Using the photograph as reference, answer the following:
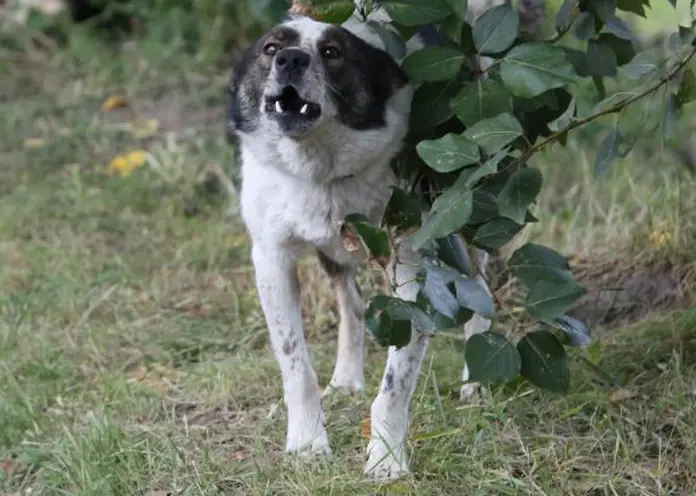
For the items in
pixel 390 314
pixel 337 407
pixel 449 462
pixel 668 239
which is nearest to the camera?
pixel 390 314

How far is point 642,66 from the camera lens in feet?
10.8

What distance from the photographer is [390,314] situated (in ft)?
11.0

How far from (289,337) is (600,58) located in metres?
1.20

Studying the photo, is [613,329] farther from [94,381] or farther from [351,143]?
[94,381]

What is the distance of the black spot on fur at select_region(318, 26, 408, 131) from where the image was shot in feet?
12.5

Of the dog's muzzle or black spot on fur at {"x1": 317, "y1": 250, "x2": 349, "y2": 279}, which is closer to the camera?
the dog's muzzle

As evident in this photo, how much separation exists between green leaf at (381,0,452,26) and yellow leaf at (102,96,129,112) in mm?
4917

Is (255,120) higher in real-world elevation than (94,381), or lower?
higher

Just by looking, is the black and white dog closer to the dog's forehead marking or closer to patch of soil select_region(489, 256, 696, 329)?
the dog's forehead marking

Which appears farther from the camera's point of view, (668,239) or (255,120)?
(668,239)

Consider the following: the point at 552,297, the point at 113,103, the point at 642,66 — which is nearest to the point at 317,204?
the point at 552,297

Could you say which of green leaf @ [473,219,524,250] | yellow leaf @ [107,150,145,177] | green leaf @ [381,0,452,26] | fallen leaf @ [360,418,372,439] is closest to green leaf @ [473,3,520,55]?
green leaf @ [381,0,452,26]

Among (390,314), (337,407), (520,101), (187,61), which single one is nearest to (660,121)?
(520,101)

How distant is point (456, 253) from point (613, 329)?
1479 millimetres
